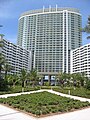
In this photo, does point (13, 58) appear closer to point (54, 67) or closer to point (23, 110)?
point (54, 67)

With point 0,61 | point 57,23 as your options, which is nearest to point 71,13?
point 57,23

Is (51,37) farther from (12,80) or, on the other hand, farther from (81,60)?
(12,80)

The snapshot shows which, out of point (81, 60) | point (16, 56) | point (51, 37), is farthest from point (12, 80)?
point (51, 37)

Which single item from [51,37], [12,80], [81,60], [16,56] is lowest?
[12,80]

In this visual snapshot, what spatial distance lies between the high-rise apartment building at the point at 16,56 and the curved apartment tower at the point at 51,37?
6178 millimetres

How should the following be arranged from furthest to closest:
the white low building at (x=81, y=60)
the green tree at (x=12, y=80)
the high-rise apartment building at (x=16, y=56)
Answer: the high-rise apartment building at (x=16, y=56)
the white low building at (x=81, y=60)
the green tree at (x=12, y=80)

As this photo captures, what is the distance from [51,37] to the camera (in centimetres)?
16062

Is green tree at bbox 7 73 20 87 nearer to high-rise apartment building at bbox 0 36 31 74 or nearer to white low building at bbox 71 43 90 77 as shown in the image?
high-rise apartment building at bbox 0 36 31 74

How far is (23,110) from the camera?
715 inches

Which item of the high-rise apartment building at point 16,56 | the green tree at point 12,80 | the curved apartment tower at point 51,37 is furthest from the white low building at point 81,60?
the green tree at point 12,80

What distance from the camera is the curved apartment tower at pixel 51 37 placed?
6033 inches

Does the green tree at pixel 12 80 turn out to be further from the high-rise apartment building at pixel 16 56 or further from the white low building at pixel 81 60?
the white low building at pixel 81 60

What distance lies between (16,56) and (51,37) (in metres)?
34.6

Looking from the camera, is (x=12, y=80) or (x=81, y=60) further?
(x=81, y=60)
